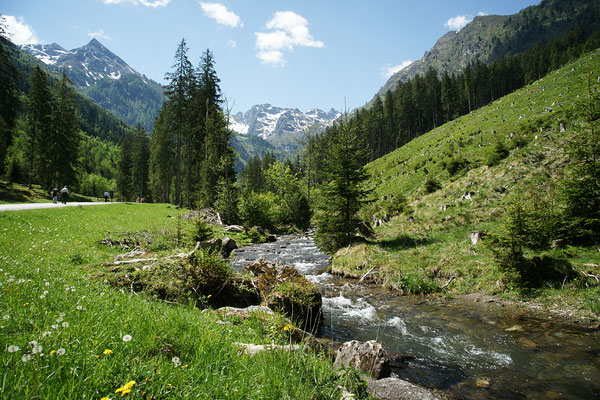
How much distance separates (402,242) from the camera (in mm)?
15203

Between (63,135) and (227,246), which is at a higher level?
(63,135)

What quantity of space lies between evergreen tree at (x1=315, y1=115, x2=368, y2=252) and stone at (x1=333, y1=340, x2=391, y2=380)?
35.4 feet

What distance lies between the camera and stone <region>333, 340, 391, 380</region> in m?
4.84

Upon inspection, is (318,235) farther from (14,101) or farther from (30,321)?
(14,101)

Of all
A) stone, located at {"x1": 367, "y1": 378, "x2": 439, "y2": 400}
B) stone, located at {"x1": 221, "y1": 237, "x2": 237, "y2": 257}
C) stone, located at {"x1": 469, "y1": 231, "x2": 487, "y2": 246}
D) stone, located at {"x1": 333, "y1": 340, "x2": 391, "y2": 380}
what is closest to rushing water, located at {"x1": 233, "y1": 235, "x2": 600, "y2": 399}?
stone, located at {"x1": 333, "y1": 340, "x2": 391, "y2": 380}

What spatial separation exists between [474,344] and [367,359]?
361cm

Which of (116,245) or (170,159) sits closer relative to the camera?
(116,245)

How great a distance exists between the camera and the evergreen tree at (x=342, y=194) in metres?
15.9

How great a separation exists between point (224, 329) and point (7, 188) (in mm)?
43024

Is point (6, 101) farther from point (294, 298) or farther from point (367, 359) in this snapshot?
point (367, 359)

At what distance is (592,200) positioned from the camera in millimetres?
9172

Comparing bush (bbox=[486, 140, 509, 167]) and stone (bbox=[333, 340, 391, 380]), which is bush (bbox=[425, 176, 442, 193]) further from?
stone (bbox=[333, 340, 391, 380])

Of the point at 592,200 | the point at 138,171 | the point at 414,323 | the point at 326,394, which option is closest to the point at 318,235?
the point at 414,323

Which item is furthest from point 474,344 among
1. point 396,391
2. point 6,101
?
point 6,101
